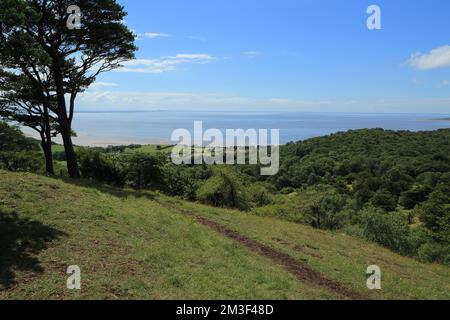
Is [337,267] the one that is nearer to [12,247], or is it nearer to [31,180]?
[12,247]

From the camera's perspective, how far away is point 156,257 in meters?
9.53

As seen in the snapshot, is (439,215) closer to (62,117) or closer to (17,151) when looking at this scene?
(62,117)

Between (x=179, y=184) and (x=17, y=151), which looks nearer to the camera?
(x=17, y=151)

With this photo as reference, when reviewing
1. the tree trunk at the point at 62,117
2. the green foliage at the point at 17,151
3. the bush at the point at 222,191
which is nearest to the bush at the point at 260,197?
the bush at the point at 222,191

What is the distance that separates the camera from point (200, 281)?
8.51 meters

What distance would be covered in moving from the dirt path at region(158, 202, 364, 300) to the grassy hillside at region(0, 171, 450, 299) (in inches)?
1.6

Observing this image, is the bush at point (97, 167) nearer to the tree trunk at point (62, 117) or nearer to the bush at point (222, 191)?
the bush at point (222, 191)

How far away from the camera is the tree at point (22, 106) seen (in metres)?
20.9

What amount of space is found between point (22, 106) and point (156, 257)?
1698 cm

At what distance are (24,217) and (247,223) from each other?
983cm

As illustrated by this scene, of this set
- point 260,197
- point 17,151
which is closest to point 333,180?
point 260,197

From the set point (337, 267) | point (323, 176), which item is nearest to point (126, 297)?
point (337, 267)

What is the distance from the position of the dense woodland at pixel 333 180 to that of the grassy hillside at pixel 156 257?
990 cm

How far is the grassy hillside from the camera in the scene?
7.83 meters
